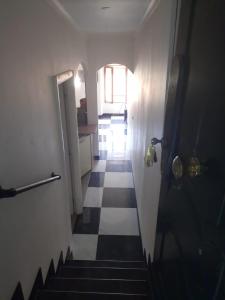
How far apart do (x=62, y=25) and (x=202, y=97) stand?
6.67 feet

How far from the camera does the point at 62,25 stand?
90.1 inches

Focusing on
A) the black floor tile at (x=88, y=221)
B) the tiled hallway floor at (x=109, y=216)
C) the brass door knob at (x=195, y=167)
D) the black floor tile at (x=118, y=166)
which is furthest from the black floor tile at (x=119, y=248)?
the brass door knob at (x=195, y=167)

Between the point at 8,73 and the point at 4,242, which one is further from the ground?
the point at 8,73

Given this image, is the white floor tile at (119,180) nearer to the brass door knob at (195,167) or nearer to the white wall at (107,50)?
the white wall at (107,50)

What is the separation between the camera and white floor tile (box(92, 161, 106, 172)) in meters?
4.69

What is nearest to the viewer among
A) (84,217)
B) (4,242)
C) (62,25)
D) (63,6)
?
(4,242)

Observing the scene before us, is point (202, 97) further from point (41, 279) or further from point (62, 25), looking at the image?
point (62, 25)

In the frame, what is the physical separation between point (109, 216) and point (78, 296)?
67.4 inches

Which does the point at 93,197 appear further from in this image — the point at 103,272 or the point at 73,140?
the point at 103,272

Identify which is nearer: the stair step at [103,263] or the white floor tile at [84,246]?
the stair step at [103,263]

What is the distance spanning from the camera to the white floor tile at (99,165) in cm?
469

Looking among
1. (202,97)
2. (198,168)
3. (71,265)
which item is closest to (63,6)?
(202,97)

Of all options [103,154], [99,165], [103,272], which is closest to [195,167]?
[103,272]

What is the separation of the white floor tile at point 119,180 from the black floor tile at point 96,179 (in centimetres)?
8
